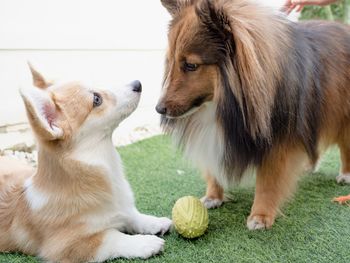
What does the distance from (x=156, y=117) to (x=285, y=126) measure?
3.39 m

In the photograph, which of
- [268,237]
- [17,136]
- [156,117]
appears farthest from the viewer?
[156,117]

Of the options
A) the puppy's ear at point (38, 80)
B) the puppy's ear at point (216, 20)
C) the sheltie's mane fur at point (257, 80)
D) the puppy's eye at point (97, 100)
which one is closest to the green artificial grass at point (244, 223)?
the sheltie's mane fur at point (257, 80)

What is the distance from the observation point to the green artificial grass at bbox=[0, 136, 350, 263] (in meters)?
1.90

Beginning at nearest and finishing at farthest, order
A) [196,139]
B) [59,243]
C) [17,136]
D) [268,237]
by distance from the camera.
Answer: [59,243], [268,237], [196,139], [17,136]

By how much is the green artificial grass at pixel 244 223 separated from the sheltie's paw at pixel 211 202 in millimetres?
49

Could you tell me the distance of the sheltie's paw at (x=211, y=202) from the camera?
2.58 meters

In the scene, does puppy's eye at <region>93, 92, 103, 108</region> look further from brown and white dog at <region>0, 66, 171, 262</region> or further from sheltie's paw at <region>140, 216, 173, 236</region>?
sheltie's paw at <region>140, 216, 173, 236</region>

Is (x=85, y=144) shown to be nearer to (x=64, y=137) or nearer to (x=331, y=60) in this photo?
(x=64, y=137)

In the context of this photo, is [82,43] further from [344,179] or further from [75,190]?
[344,179]

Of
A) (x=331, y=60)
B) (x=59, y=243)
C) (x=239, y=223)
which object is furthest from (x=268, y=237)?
(x=331, y=60)

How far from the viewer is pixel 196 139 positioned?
8.16ft

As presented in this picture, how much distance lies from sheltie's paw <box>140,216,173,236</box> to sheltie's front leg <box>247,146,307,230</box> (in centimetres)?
46

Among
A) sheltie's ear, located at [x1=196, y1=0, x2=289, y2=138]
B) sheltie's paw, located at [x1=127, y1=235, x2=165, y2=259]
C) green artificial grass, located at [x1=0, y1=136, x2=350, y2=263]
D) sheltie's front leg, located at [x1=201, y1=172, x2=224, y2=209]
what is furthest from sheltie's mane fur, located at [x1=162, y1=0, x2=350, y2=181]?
sheltie's paw, located at [x1=127, y1=235, x2=165, y2=259]

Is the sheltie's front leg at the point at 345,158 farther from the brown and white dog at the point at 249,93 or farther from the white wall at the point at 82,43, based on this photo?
the white wall at the point at 82,43
